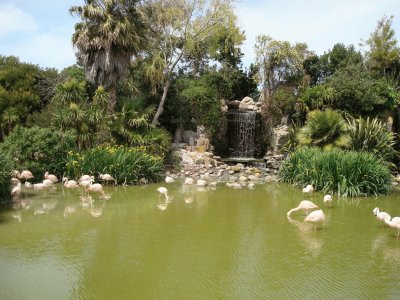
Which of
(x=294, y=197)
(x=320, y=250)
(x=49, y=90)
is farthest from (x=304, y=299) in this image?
(x=49, y=90)

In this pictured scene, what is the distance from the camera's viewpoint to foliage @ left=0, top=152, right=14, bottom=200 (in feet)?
35.4

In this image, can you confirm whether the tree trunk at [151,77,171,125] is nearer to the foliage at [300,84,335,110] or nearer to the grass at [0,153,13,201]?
the foliage at [300,84,335,110]

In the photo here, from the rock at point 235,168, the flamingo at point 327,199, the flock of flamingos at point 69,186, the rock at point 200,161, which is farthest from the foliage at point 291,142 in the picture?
the flock of flamingos at point 69,186

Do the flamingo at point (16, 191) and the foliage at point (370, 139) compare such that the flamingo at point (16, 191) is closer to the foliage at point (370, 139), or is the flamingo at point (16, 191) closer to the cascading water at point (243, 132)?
the foliage at point (370, 139)

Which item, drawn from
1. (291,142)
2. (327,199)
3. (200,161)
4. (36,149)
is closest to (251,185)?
(327,199)

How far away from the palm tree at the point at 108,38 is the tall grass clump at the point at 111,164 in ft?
12.9

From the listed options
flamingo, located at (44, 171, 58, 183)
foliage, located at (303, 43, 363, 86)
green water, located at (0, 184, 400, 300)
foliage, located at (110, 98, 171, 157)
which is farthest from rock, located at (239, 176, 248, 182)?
foliage, located at (303, 43, 363, 86)

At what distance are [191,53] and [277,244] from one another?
1633 cm

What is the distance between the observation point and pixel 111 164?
14.3 metres

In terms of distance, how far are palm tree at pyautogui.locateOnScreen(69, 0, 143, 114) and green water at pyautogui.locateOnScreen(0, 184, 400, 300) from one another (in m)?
7.97

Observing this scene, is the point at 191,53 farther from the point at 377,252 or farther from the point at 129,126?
the point at 377,252

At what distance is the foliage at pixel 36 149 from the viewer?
13570 millimetres

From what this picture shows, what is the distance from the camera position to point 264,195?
13359 millimetres

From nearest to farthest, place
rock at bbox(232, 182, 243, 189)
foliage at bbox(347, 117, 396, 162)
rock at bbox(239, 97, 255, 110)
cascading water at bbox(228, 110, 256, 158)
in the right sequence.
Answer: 1. rock at bbox(232, 182, 243, 189)
2. foliage at bbox(347, 117, 396, 162)
3. cascading water at bbox(228, 110, 256, 158)
4. rock at bbox(239, 97, 255, 110)
